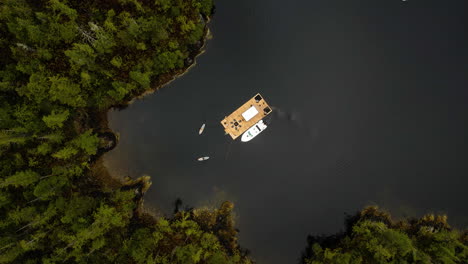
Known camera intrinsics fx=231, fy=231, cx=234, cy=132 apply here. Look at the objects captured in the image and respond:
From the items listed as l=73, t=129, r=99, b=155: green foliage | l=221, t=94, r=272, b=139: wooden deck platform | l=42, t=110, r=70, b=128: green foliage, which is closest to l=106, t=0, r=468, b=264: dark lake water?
l=221, t=94, r=272, b=139: wooden deck platform

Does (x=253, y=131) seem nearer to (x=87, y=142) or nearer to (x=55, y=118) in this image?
(x=87, y=142)

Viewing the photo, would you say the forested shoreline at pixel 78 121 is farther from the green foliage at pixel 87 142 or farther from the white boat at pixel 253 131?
the white boat at pixel 253 131

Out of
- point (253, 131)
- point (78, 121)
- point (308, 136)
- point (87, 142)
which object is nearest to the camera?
point (87, 142)

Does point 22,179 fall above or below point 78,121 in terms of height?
below

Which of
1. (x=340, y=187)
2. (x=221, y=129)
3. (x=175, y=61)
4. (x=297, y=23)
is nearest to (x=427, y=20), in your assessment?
(x=297, y=23)

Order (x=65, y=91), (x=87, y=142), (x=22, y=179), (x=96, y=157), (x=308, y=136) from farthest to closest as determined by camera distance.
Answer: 1. (x=308, y=136)
2. (x=96, y=157)
3. (x=87, y=142)
4. (x=65, y=91)
5. (x=22, y=179)

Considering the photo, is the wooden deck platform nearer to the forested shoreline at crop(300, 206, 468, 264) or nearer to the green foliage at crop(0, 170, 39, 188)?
the forested shoreline at crop(300, 206, 468, 264)

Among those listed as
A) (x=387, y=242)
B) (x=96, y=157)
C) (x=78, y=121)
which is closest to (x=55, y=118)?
(x=78, y=121)
